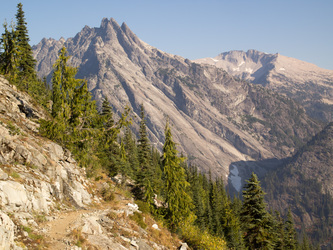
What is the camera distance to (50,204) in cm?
1652

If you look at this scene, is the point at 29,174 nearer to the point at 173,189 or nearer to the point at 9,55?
the point at 173,189

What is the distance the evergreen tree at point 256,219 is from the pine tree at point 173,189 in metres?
7.26

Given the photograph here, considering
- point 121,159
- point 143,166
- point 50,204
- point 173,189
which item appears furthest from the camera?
point 143,166

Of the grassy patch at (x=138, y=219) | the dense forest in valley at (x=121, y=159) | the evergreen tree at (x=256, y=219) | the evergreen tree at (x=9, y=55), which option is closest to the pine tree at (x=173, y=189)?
the dense forest in valley at (x=121, y=159)

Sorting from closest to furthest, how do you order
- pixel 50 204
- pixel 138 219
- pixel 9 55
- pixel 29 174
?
pixel 50 204 → pixel 29 174 → pixel 138 219 → pixel 9 55

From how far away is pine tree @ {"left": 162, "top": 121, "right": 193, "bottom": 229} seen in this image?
30.8 meters

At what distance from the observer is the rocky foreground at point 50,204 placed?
13.1m

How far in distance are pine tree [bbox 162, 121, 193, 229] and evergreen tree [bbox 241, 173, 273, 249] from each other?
7.26 m

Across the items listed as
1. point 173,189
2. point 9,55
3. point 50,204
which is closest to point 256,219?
point 173,189

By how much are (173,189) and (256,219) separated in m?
10.4

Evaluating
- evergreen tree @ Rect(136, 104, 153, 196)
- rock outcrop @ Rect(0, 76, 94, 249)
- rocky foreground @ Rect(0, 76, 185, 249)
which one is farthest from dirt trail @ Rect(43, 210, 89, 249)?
evergreen tree @ Rect(136, 104, 153, 196)

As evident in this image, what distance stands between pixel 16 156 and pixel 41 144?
11.2 ft

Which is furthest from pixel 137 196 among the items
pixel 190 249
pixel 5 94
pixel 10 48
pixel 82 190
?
pixel 10 48

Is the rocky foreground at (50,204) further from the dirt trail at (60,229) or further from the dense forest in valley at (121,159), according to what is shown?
the dense forest in valley at (121,159)
